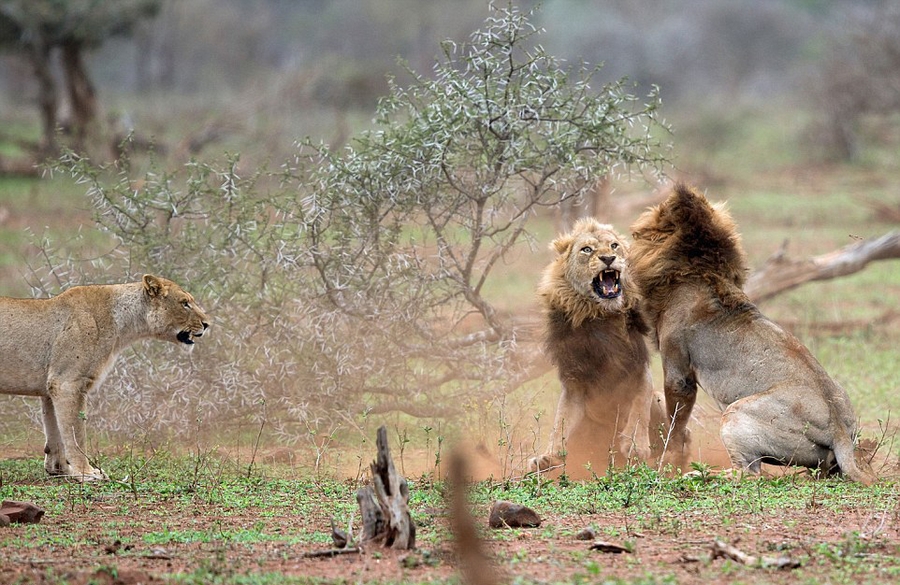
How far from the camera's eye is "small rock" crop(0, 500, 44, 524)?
5.37 metres

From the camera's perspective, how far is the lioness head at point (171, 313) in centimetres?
722

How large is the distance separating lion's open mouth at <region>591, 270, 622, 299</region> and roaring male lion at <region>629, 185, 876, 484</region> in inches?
6.8

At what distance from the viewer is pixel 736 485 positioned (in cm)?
605

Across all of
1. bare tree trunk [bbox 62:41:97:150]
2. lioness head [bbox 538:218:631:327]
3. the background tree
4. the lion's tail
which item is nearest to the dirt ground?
the lion's tail

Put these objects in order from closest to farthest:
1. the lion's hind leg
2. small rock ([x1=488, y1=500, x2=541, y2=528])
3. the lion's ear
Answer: small rock ([x1=488, y1=500, x2=541, y2=528]), the lion's hind leg, the lion's ear

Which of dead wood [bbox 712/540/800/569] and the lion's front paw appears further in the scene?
the lion's front paw

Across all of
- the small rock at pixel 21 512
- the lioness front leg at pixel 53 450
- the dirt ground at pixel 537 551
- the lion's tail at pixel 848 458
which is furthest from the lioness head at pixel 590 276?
the small rock at pixel 21 512

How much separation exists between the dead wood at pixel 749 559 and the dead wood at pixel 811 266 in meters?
6.66

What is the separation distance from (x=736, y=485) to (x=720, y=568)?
5.54ft

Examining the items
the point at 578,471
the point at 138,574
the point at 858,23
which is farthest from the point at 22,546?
the point at 858,23

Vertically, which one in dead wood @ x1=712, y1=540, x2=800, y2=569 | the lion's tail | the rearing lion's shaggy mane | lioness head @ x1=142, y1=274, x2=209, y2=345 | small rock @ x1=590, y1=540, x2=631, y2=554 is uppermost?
the rearing lion's shaggy mane

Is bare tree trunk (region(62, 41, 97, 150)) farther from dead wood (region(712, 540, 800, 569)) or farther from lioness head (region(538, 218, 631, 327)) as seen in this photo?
dead wood (region(712, 540, 800, 569))

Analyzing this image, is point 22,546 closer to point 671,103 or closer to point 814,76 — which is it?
point 814,76

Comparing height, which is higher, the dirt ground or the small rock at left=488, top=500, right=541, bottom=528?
the small rock at left=488, top=500, right=541, bottom=528
